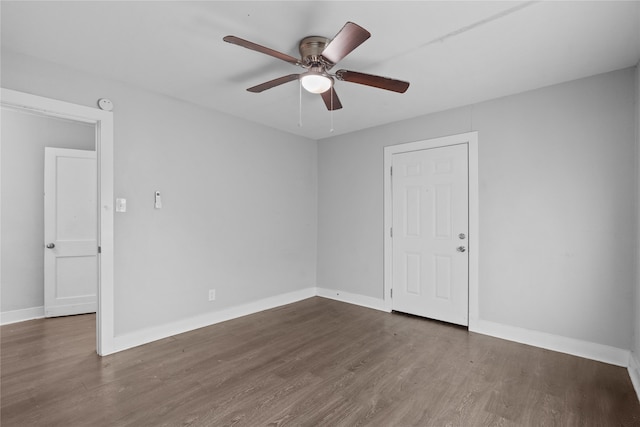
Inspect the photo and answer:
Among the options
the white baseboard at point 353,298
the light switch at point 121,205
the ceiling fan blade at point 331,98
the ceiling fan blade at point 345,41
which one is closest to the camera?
the ceiling fan blade at point 345,41

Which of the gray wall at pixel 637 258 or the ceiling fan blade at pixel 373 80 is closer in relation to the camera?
the ceiling fan blade at pixel 373 80

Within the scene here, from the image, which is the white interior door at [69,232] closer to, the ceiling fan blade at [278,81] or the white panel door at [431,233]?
the ceiling fan blade at [278,81]

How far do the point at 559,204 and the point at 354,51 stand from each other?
2.39 meters

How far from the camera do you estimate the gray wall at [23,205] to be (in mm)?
3793

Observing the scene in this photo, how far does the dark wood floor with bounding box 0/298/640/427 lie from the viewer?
6.61 ft

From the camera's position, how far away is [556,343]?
9.82 feet

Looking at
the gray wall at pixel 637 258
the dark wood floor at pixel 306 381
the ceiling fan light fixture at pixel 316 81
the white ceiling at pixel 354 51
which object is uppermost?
the white ceiling at pixel 354 51

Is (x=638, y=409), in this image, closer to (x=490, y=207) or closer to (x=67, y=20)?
(x=490, y=207)

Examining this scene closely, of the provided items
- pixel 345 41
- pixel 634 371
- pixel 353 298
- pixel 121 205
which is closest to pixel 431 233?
pixel 353 298

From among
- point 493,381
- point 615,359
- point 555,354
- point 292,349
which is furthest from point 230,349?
point 615,359

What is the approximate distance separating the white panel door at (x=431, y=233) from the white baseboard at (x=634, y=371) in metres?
1.32

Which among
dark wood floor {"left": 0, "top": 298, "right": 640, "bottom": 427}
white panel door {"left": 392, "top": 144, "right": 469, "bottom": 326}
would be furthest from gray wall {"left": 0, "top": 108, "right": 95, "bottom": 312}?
white panel door {"left": 392, "top": 144, "right": 469, "bottom": 326}

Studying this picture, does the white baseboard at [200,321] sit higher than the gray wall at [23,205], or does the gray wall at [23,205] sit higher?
the gray wall at [23,205]

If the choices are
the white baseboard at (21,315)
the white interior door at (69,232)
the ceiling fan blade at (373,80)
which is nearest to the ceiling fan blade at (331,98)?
the ceiling fan blade at (373,80)
